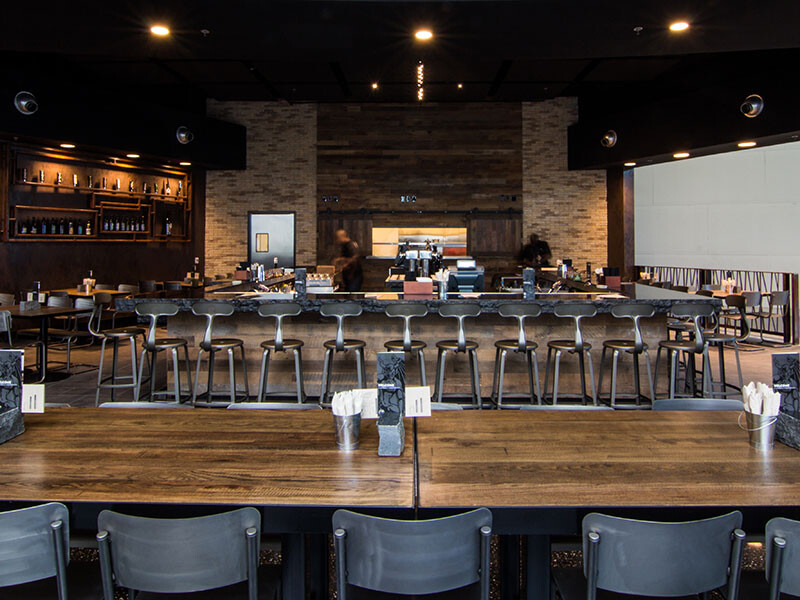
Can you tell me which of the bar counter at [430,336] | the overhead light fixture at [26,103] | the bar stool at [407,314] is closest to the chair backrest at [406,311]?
the bar stool at [407,314]

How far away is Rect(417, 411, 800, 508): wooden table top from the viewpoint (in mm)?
1723

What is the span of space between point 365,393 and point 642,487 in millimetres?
1047

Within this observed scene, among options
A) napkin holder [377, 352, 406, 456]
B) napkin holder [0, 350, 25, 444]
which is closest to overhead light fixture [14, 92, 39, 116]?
napkin holder [0, 350, 25, 444]

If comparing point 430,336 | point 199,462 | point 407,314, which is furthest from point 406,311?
point 199,462

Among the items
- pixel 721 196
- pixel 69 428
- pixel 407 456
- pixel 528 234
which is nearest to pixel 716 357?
pixel 528 234

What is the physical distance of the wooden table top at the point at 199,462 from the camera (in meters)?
1.75

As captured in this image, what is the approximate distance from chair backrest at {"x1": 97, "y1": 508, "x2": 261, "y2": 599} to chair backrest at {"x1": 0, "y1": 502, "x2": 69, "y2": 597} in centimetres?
11

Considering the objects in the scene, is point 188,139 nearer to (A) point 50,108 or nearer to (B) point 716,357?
(A) point 50,108

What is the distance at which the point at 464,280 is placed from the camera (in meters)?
6.64

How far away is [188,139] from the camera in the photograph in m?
11.1

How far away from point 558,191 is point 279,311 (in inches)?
357

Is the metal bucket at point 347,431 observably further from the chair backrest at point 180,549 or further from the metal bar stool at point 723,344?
the metal bar stool at point 723,344

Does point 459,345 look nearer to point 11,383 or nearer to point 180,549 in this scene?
point 11,383

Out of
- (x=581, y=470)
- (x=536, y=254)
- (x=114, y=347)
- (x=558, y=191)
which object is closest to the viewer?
(x=581, y=470)
